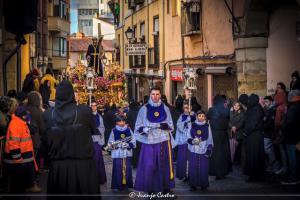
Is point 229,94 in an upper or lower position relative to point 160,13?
lower

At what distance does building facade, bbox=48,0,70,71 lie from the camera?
47.6 meters

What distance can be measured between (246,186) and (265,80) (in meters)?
5.88

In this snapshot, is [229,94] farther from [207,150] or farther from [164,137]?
[164,137]

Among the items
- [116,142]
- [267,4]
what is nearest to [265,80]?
[267,4]

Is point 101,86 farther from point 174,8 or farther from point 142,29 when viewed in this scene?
point 142,29

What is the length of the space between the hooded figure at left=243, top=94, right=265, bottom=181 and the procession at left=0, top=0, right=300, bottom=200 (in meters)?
0.02

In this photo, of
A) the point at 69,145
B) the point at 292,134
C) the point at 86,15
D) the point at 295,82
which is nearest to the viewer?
the point at 69,145

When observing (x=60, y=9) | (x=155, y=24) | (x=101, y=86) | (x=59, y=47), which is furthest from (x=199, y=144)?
(x=59, y=47)

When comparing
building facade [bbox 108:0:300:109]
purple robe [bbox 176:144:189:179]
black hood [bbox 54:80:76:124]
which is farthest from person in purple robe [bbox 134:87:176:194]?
building facade [bbox 108:0:300:109]

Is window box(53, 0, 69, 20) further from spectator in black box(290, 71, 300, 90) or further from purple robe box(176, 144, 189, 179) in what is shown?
purple robe box(176, 144, 189, 179)

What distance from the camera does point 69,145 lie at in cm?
699

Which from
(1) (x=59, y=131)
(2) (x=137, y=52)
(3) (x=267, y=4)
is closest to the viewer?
(1) (x=59, y=131)

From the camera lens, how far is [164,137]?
35.0ft

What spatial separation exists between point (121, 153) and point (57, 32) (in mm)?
38737
